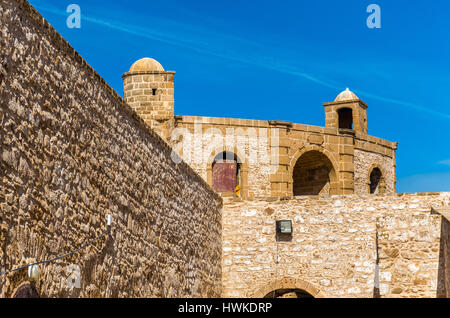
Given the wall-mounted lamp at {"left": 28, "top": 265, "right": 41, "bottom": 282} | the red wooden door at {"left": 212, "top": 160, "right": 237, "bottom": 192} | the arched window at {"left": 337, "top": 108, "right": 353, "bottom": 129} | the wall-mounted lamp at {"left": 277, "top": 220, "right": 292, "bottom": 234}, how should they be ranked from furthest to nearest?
the arched window at {"left": 337, "top": 108, "right": 353, "bottom": 129}, the red wooden door at {"left": 212, "top": 160, "right": 237, "bottom": 192}, the wall-mounted lamp at {"left": 277, "top": 220, "right": 292, "bottom": 234}, the wall-mounted lamp at {"left": 28, "top": 265, "right": 41, "bottom": 282}

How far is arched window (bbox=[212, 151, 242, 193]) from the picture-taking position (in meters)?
23.0

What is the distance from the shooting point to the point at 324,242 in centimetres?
1484

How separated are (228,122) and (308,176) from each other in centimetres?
535

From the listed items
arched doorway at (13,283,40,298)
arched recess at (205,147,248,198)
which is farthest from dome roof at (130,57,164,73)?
arched doorway at (13,283,40,298)

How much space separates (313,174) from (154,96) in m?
7.36

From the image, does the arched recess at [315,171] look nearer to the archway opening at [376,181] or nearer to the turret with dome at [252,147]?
the turret with dome at [252,147]

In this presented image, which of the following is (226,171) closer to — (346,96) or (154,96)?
(154,96)

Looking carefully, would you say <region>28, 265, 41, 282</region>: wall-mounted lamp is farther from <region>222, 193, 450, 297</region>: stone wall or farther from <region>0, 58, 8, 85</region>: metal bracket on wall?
<region>222, 193, 450, 297</region>: stone wall

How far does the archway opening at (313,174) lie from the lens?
2580 centimetres

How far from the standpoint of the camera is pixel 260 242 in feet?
49.4

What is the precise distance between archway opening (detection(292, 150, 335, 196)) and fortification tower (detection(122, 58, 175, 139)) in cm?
574

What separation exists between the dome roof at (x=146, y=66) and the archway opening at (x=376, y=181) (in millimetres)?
9694
